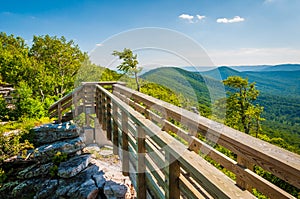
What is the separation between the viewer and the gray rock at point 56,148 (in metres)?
7.64

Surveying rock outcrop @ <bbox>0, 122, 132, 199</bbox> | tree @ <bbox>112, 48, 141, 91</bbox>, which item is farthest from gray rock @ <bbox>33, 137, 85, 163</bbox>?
tree @ <bbox>112, 48, 141, 91</bbox>

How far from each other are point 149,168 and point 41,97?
15.7m

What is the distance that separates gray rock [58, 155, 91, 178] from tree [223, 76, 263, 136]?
12376mm

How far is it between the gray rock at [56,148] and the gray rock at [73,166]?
1.56ft

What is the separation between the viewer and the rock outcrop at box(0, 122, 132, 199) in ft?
18.9

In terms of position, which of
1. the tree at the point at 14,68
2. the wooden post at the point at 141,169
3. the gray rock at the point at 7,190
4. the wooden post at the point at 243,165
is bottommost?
the gray rock at the point at 7,190

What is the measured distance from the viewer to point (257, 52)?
64.4 metres

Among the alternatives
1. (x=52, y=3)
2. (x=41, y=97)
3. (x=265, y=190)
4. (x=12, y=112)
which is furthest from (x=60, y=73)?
(x=265, y=190)

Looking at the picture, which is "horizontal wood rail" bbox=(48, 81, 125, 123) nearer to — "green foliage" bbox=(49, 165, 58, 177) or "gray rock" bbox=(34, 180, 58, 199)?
"green foliage" bbox=(49, 165, 58, 177)

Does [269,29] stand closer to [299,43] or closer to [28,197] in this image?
[299,43]

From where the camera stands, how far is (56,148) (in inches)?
307

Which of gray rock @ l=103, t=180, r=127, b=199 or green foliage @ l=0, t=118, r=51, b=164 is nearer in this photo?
gray rock @ l=103, t=180, r=127, b=199

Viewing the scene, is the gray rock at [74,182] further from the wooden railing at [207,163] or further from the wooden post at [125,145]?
the wooden railing at [207,163]

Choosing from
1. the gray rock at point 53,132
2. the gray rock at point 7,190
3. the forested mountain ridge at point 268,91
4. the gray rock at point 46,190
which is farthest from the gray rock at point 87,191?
the forested mountain ridge at point 268,91
